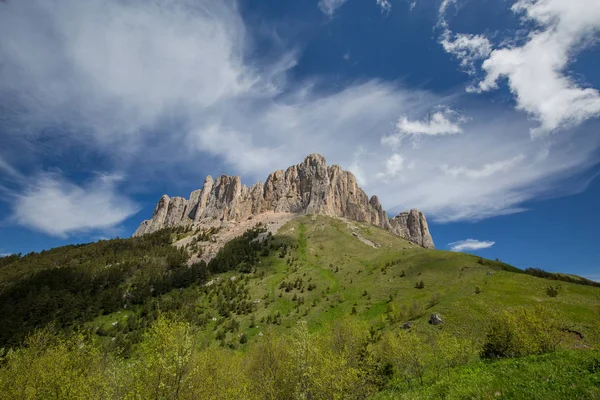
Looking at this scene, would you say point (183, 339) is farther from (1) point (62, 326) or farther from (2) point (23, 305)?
(2) point (23, 305)

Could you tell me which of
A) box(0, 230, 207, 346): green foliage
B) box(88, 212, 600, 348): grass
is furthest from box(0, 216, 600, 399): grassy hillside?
box(0, 230, 207, 346): green foliage

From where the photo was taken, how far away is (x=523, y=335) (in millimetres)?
29094

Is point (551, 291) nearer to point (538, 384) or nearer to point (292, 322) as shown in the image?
Answer: point (538, 384)

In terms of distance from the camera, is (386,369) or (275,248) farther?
(275,248)

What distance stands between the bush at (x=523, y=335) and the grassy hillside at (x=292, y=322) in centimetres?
15

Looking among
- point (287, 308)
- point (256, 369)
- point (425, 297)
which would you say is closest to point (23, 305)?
point (287, 308)

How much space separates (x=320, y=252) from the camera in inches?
5423

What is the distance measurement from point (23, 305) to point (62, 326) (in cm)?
1840

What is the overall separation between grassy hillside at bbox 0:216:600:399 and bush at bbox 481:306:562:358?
152 millimetres

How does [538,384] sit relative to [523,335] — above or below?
below

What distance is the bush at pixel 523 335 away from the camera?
2848 cm

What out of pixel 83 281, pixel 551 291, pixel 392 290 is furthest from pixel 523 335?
pixel 83 281

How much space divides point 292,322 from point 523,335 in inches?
2292

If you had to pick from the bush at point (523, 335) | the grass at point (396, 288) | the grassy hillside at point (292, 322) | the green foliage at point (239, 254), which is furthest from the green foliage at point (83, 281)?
the bush at point (523, 335)
